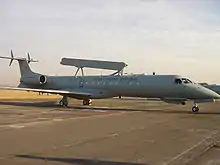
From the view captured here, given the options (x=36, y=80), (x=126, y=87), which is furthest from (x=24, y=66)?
(x=126, y=87)

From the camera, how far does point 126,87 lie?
3516 centimetres

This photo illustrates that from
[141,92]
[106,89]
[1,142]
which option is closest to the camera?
[1,142]

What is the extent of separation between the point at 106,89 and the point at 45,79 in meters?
9.45

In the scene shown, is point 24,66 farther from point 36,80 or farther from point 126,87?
point 126,87

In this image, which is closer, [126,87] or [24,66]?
[126,87]

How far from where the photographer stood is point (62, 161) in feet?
29.4

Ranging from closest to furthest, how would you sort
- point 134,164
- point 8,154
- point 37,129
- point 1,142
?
point 134,164
point 8,154
point 1,142
point 37,129

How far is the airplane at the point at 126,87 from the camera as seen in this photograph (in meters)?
32.2

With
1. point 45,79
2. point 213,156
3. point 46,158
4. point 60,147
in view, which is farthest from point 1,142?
point 45,79

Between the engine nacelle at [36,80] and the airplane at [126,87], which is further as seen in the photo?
the engine nacelle at [36,80]

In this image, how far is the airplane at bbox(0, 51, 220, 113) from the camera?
3219cm

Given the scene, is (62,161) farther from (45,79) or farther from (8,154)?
(45,79)

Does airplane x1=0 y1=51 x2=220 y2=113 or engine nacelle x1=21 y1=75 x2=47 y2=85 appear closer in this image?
airplane x1=0 y1=51 x2=220 y2=113

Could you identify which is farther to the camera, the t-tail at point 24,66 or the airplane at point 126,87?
the t-tail at point 24,66
